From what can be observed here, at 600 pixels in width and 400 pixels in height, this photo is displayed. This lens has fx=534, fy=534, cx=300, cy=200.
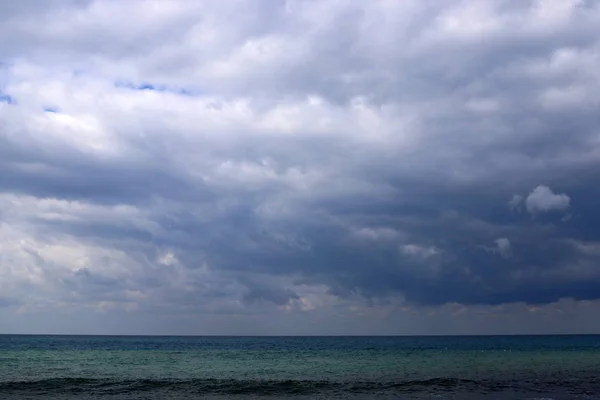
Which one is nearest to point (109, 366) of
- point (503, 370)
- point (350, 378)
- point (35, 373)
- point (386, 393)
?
point (35, 373)

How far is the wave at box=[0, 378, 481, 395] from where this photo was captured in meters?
42.8

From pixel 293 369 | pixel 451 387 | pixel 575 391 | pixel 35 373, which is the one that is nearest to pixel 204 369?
pixel 293 369

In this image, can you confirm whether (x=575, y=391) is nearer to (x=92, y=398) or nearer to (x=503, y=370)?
(x=503, y=370)

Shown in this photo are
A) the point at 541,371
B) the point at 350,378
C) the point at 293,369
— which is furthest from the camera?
the point at 293,369

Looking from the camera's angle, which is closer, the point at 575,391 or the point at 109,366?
the point at 575,391

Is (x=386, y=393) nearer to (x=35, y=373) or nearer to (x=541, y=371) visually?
(x=541, y=371)

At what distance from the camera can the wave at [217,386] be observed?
42781 millimetres

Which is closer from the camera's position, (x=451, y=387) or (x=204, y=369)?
(x=451, y=387)

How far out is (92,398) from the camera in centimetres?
3884

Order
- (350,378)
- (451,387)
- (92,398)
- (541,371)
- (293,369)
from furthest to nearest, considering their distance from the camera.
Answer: (293,369)
(541,371)
(350,378)
(451,387)
(92,398)

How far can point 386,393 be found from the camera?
41.5 meters

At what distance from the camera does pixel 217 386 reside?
150 ft

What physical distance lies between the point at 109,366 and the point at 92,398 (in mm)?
29920

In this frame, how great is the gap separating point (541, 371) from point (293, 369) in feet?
93.0
